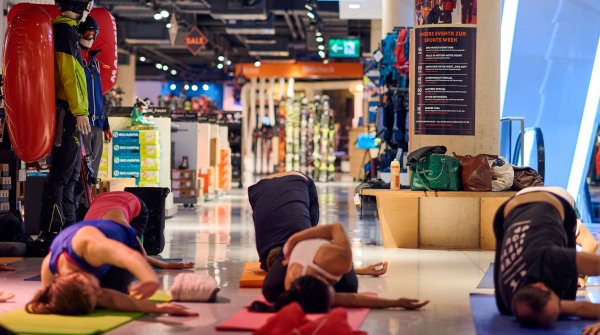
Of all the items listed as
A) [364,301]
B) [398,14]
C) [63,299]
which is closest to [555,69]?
[398,14]

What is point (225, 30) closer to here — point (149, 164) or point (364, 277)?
point (149, 164)

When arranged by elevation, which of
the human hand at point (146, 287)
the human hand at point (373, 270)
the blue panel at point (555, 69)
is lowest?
the human hand at point (373, 270)

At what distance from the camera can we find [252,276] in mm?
6352

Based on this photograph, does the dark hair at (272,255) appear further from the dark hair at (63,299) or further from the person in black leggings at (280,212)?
the dark hair at (63,299)

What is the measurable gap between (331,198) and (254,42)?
16948mm

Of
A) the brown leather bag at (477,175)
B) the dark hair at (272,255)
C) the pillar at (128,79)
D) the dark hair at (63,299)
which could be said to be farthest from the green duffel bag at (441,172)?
the pillar at (128,79)

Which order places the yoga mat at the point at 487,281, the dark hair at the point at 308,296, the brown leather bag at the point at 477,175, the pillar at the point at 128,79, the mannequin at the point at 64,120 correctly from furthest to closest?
the pillar at the point at 128,79 < the brown leather bag at the point at 477,175 < the mannequin at the point at 64,120 < the yoga mat at the point at 487,281 < the dark hair at the point at 308,296

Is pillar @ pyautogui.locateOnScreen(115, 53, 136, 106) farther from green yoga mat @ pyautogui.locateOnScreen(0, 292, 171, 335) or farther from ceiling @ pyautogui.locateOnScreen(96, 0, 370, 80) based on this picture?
green yoga mat @ pyautogui.locateOnScreen(0, 292, 171, 335)

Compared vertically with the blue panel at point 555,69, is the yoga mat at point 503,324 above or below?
below

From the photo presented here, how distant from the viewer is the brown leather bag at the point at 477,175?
8.34m

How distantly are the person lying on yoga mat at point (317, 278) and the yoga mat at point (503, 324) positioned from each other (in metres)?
0.31

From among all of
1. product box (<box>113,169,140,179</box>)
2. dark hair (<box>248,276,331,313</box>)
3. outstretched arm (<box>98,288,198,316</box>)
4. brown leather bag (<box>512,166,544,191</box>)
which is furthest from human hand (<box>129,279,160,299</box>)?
product box (<box>113,169,140,179</box>)

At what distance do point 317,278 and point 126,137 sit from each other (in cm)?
744

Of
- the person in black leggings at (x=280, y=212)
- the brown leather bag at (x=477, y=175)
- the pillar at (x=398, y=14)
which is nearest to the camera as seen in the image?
the person in black leggings at (x=280, y=212)
